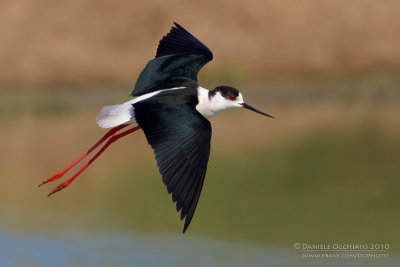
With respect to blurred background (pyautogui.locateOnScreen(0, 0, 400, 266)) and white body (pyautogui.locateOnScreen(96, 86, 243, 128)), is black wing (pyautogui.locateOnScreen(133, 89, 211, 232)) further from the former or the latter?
blurred background (pyautogui.locateOnScreen(0, 0, 400, 266))

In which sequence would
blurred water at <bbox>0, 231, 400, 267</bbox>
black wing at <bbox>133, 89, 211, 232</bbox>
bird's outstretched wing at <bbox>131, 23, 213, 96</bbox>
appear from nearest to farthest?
1. black wing at <bbox>133, 89, 211, 232</bbox>
2. bird's outstretched wing at <bbox>131, 23, 213, 96</bbox>
3. blurred water at <bbox>0, 231, 400, 267</bbox>

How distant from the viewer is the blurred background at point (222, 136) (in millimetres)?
8062

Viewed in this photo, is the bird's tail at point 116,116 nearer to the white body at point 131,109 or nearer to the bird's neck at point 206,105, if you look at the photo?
the white body at point 131,109

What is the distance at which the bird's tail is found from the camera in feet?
17.4

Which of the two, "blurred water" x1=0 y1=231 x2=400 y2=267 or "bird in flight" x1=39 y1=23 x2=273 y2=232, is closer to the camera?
"bird in flight" x1=39 y1=23 x2=273 y2=232

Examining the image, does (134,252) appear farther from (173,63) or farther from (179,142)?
(179,142)

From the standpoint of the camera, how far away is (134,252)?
7.74 meters

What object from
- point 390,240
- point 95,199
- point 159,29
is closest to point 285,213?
point 390,240

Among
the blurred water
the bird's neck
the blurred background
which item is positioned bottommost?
the blurred background

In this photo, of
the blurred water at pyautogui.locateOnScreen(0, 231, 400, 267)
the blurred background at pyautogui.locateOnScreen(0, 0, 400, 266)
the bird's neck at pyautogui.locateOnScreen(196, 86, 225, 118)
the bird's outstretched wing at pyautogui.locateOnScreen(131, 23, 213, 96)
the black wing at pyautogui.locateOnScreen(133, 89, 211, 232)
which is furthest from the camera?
the blurred background at pyautogui.locateOnScreen(0, 0, 400, 266)

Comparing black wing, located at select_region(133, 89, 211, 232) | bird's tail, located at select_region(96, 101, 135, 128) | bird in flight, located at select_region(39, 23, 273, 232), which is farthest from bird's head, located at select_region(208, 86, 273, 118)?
bird's tail, located at select_region(96, 101, 135, 128)

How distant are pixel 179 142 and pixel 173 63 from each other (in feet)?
3.77

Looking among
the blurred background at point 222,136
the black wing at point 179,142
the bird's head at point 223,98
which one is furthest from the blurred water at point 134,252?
the black wing at point 179,142

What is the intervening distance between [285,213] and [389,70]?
8906mm
